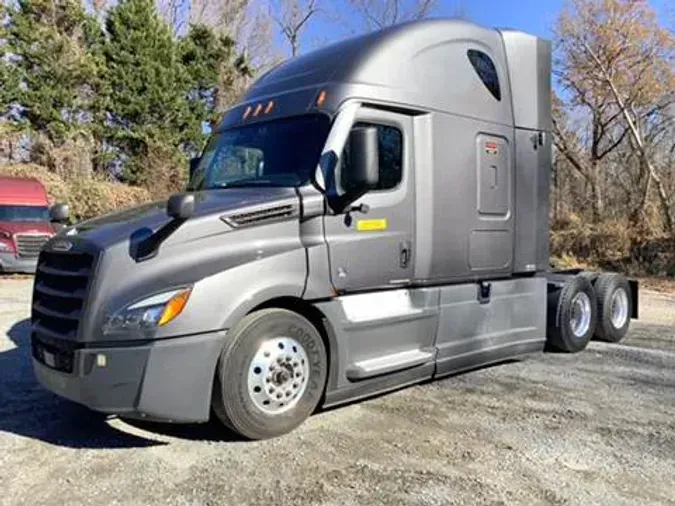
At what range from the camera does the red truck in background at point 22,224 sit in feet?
54.7

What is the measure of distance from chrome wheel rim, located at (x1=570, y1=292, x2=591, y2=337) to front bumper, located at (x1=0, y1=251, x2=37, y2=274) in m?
14.5

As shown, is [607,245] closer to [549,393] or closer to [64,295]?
[549,393]

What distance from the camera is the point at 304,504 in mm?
3496

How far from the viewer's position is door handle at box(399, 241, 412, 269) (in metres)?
5.27

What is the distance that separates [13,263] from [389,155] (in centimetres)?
1462

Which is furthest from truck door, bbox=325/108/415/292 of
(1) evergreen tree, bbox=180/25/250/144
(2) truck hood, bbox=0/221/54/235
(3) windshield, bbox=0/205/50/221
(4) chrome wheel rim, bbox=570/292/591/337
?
(1) evergreen tree, bbox=180/25/250/144

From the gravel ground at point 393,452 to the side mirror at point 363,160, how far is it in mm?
1834

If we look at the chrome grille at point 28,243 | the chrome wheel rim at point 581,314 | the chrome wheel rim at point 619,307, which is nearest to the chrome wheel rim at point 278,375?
the chrome wheel rim at point 581,314

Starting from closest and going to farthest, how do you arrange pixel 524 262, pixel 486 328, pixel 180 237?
pixel 180 237 → pixel 486 328 → pixel 524 262

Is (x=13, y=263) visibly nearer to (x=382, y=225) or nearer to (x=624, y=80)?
(x=382, y=225)

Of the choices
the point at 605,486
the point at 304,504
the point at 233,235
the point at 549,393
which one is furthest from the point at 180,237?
the point at 549,393

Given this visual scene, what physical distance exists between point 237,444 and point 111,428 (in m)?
1.07

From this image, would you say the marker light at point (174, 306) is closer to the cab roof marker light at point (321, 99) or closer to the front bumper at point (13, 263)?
the cab roof marker light at point (321, 99)

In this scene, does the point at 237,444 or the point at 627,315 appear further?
the point at 627,315
